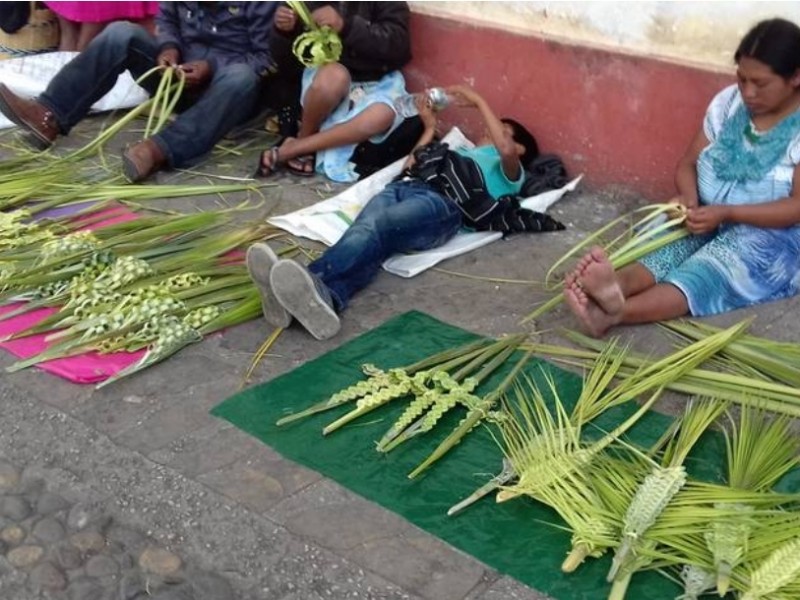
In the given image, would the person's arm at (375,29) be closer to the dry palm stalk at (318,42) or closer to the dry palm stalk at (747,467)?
the dry palm stalk at (318,42)

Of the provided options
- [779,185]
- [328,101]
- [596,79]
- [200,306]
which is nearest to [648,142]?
[596,79]

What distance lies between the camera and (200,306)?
3.42m

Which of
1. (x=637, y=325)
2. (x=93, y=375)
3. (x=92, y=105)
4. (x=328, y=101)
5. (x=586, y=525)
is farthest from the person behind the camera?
(x=92, y=105)

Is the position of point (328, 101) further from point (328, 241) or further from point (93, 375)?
point (93, 375)

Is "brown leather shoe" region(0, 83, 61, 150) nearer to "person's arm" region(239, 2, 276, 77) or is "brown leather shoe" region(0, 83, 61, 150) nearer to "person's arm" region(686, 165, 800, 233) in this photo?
"person's arm" region(239, 2, 276, 77)

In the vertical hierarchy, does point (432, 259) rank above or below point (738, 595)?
below

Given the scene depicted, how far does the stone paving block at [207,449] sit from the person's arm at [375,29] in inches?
92.4

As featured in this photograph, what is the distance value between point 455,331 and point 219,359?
2.54ft

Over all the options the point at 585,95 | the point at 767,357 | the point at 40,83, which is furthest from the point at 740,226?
the point at 40,83

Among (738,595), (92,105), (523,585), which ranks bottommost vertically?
(92,105)

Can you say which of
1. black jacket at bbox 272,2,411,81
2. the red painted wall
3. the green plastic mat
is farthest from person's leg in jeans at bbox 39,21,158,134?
the green plastic mat

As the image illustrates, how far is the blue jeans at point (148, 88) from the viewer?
15.7ft

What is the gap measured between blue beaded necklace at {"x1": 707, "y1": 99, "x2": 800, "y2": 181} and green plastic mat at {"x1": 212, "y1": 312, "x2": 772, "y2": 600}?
996 millimetres

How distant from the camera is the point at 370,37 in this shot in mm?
4629
